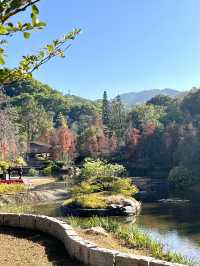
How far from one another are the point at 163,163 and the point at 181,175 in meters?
14.0

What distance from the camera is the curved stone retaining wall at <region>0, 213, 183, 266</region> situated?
9.30m

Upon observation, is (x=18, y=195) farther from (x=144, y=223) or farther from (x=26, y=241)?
(x=26, y=241)

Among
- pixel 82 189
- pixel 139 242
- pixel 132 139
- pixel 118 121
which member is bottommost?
pixel 139 242

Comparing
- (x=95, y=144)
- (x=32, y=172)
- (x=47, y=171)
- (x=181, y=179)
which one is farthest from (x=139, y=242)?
(x=95, y=144)

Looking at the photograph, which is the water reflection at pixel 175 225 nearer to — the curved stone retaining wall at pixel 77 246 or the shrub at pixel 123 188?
the shrub at pixel 123 188

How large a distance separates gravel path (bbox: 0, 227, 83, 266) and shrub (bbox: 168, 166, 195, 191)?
153 ft

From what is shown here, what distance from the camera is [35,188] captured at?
160 ft

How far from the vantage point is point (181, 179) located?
60.1 meters

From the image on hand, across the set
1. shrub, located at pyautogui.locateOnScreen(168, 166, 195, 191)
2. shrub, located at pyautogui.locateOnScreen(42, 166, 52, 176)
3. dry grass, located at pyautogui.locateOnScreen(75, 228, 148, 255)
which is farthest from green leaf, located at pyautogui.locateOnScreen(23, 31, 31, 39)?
shrub, located at pyautogui.locateOnScreen(42, 166, 52, 176)

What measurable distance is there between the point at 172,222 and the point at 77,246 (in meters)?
23.8

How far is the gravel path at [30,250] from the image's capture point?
35.0 feet

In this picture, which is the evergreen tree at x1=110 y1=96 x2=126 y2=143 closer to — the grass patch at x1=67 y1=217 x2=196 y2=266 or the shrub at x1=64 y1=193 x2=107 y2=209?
the shrub at x1=64 y1=193 x2=107 y2=209

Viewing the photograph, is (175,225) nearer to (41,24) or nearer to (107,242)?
(107,242)

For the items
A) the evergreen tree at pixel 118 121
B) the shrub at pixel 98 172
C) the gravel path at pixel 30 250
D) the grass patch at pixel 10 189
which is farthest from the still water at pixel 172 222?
the evergreen tree at pixel 118 121
